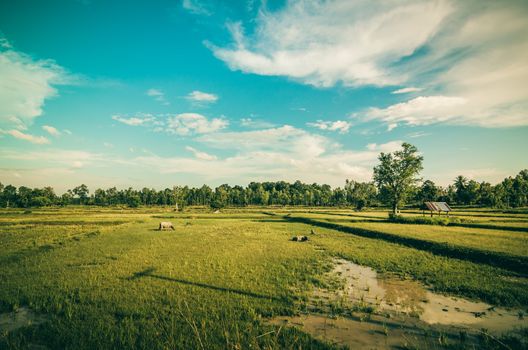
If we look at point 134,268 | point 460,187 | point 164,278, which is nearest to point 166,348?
point 164,278

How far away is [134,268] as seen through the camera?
54.5 feet

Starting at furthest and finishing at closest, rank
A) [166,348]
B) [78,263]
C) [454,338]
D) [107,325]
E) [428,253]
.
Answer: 1. [428,253]
2. [78,263]
3. [107,325]
4. [454,338]
5. [166,348]

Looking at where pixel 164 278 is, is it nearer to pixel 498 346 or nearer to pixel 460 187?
pixel 498 346

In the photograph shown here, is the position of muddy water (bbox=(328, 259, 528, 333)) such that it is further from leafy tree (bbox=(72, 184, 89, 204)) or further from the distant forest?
leafy tree (bbox=(72, 184, 89, 204))

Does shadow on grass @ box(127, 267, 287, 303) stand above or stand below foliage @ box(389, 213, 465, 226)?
below

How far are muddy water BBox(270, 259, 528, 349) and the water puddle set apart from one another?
8.98 m

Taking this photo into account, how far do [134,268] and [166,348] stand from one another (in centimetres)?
1105

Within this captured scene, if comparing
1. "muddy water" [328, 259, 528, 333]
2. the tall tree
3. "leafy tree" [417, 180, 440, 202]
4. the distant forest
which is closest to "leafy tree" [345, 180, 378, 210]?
the distant forest

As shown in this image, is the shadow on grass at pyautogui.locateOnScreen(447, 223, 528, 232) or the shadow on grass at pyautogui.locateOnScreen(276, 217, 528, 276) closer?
the shadow on grass at pyautogui.locateOnScreen(276, 217, 528, 276)

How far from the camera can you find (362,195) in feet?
510

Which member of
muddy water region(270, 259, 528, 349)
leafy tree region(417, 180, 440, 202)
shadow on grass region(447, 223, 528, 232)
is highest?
leafy tree region(417, 180, 440, 202)

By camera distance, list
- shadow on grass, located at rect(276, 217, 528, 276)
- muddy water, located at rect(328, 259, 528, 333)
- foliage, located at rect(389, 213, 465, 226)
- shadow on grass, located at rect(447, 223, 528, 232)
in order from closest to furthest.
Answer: muddy water, located at rect(328, 259, 528, 333)
shadow on grass, located at rect(276, 217, 528, 276)
shadow on grass, located at rect(447, 223, 528, 232)
foliage, located at rect(389, 213, 465, 226)

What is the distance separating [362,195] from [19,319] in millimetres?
162025

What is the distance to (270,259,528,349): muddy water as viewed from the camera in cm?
820
